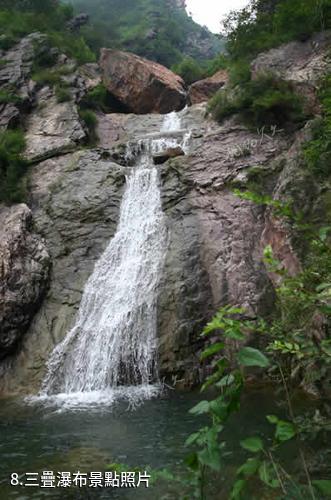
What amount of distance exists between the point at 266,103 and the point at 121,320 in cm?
932

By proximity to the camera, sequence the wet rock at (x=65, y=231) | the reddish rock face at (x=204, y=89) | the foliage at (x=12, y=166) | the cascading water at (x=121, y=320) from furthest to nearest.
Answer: the reddish rock face at (x=204, y=89), the foliage at (x=12, y=166), the wet rock at (x=65, y=231), the cascading water at (x=121, y=320)

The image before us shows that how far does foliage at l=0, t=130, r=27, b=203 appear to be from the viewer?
51.5ft

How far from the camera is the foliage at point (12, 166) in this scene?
15.7m

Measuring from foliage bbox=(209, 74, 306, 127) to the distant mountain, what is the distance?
26235mm

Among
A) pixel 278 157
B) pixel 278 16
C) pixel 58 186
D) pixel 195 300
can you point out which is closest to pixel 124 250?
pixel 195 300

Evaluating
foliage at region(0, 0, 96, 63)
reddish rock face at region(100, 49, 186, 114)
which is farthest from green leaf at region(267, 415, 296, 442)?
foliage at region(0, 0, 96, 63)

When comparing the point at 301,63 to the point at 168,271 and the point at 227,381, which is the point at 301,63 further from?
the point at 227,381

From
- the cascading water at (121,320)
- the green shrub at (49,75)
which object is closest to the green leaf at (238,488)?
the cascading water at (121,320)

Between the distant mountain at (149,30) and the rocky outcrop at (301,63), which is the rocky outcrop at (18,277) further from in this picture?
the distant mountain at (149,30)

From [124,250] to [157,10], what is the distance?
189 ft

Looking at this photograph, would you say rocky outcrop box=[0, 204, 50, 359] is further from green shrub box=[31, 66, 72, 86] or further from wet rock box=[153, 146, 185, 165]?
green shrub box=[31, 66, 72, 86]

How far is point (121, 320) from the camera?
37.2 feet

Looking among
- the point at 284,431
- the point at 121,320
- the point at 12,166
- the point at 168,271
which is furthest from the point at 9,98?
the point at 284,431

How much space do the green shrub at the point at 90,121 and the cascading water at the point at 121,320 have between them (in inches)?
273
